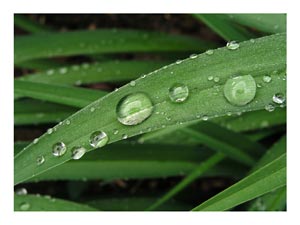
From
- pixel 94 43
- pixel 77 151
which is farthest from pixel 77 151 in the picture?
pixel 94 43

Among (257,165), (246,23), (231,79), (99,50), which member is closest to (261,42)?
(231,79)

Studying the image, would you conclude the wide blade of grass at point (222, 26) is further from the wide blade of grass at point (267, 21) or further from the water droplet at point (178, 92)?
the water droplet at point (178, 92)

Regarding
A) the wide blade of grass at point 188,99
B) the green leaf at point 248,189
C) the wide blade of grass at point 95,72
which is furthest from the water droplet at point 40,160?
the wide blade of grass at point 95,72

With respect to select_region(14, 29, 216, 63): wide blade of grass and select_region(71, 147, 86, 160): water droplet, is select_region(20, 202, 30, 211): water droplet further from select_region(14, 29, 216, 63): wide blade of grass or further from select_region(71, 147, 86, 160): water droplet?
select_region(14, 29, 216, 63): wide blade of grass

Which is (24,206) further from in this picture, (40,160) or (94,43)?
(94,43)

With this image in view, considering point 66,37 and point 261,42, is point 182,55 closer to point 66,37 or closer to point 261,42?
point 66,37

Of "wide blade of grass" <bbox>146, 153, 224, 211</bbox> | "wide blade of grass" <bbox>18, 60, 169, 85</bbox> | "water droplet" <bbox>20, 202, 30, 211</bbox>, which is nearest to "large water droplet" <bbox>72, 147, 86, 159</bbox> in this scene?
"water droplet" <bbox>20, 202, 30, 211</bbox>
